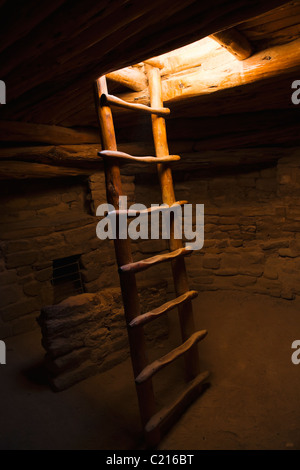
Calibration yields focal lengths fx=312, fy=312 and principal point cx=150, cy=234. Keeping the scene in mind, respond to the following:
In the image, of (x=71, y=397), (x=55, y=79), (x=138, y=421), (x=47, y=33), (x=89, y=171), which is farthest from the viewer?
(x=89, y=171)

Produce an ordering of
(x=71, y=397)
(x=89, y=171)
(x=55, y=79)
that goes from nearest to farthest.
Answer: (x=55, y=79)
(x=71, y=397)
(x=89, y=171)

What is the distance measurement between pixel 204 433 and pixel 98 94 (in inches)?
104

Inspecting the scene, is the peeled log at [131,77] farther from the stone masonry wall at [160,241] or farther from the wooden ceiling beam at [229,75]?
the stone masonry wall at [160,241]

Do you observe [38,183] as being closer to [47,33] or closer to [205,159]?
[205,159]

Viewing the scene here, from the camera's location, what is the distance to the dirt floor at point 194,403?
2.29m

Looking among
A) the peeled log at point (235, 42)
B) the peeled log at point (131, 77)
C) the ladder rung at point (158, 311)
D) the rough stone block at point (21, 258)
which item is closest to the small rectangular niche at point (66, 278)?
the rough stone block at point (21, 258)

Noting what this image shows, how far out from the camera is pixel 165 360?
7.97 feet

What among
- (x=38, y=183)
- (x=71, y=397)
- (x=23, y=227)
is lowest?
(x=71, y=397)

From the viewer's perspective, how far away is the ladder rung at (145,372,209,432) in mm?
2282

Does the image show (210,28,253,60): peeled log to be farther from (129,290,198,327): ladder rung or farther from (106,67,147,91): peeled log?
(129,290,198,327): ladder rung

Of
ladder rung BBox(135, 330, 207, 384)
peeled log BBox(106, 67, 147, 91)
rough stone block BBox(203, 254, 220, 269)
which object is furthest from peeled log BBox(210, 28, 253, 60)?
rough stone block BBox(203, 254, 220, 269)

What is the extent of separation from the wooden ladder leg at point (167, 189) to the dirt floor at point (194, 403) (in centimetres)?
36

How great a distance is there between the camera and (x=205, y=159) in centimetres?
423
